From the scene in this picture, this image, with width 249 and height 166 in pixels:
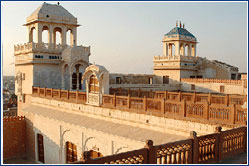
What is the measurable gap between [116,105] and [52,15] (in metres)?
12.5

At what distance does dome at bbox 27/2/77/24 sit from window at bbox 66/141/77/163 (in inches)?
434

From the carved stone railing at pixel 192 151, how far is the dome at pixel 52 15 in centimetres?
1787

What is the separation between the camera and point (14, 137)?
19.6 m

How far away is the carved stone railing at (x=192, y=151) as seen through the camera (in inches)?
219

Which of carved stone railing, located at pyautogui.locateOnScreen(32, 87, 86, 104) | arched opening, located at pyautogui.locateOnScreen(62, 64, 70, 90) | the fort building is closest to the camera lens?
the fort building

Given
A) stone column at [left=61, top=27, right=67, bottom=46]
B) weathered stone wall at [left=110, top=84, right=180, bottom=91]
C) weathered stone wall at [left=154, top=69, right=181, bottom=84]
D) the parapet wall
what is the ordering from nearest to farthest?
the parapet wall → stone column at [left=61, top=27, right=67, bottom=46] → weathered stone wall at [left=110, top=84, right=180, bottom=91] → weathered stone wall at [left=154, top=69, right=181, bottom=84]

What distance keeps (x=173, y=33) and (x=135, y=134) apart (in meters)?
21.5

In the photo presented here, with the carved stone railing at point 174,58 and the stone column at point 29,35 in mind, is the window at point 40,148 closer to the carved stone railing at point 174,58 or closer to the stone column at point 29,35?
the stone column at point 29,35

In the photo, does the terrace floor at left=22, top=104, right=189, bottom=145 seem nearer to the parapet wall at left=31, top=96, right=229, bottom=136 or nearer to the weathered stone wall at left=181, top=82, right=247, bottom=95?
the parapet wall at left=31, top=96, right=229, bottom=136

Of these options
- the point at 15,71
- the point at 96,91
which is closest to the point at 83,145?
the point at 96,91

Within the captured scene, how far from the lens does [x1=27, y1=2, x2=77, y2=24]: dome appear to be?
21784mm

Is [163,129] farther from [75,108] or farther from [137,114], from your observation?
[75,108]

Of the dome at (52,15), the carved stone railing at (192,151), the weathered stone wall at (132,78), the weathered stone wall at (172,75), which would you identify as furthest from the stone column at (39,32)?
the carved stone railing at (192,151)

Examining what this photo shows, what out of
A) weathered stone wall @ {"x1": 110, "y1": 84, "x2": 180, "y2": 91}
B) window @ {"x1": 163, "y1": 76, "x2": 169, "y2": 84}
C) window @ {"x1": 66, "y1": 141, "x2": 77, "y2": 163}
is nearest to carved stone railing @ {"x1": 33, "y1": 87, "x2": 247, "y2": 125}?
window @ {"x1": 66, "y1": 141, "x2": 77, "y2": 163}
